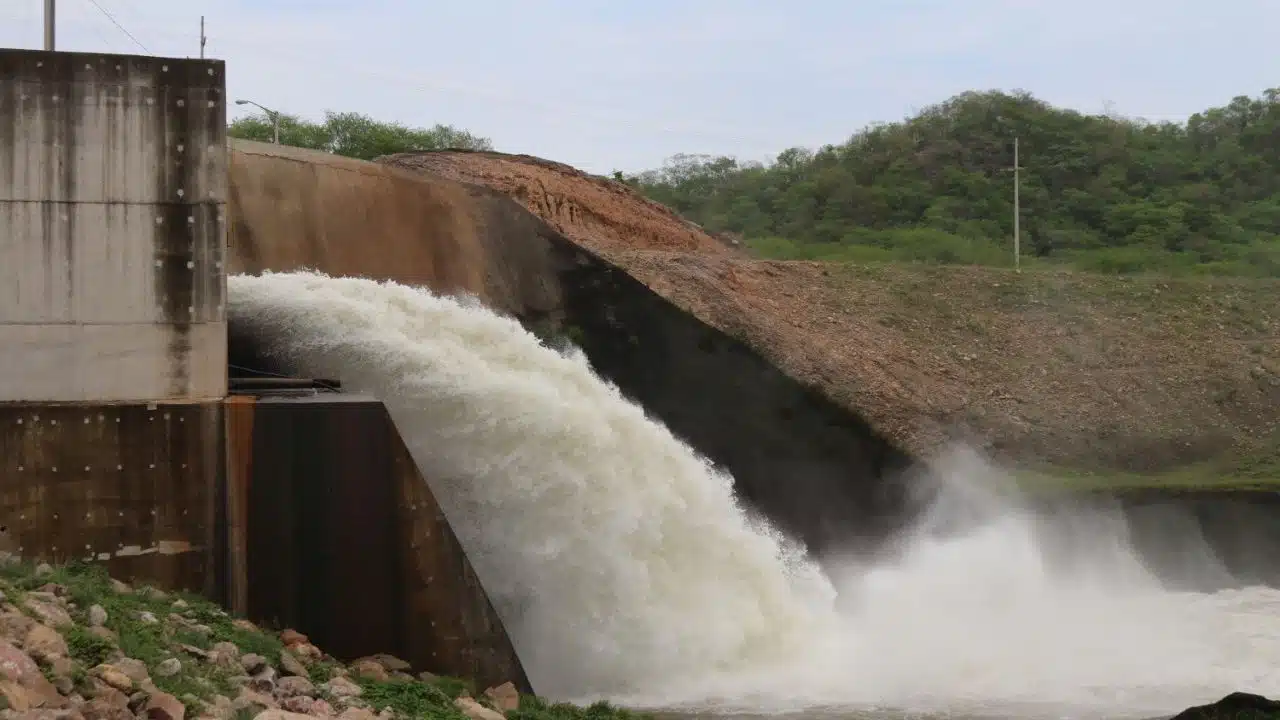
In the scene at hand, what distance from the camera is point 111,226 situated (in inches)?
515

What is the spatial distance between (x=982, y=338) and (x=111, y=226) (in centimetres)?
2185

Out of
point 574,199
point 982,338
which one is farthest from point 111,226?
point 982,338

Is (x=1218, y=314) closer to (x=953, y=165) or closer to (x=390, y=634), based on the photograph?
(x=953, y=165)

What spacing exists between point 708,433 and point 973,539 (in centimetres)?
458

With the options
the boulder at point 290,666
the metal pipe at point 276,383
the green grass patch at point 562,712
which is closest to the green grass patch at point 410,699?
the boulder at point 290,666

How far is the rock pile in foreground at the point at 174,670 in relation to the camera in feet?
28.1

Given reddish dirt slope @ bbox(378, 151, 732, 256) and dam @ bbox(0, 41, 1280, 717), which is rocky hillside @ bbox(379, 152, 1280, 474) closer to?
reddish dirt slope @ bbox(378, 151, 732, 256)

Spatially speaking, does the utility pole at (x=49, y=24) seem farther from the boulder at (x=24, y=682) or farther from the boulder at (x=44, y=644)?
the boulder at (x=24, y=682)

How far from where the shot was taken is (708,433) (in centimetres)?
2405

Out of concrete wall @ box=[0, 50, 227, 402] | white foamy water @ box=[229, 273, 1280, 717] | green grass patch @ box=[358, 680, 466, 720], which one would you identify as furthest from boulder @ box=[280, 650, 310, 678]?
white foamy water @ box=[229, 273, 1280, 717]

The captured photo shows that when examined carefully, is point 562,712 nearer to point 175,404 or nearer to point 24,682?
point 175,404

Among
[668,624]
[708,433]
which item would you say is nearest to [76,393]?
[668,624]

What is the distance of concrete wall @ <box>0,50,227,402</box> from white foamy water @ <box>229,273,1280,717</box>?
2.43 m

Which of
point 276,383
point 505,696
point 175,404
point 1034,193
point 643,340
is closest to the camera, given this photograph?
point 175,404
